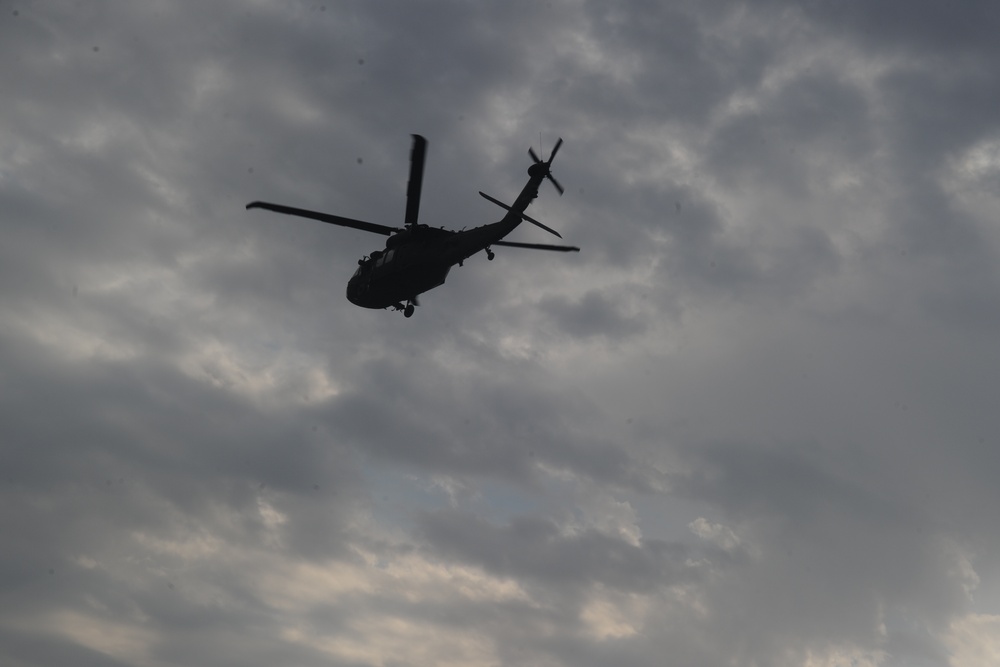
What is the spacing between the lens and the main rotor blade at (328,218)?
129 ft

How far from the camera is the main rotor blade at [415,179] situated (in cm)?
3866

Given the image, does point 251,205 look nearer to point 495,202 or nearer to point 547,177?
point 495,202

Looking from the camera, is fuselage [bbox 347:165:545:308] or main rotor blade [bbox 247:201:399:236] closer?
main rotor blade [bbox 247:201:399:236]

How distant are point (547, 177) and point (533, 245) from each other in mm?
3998

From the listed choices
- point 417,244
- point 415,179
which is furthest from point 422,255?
point 415,179

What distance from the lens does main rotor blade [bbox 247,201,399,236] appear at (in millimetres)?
39438

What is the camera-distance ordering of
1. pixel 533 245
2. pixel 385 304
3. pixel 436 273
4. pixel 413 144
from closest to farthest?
pixel 413 144 → pixel 533 245 → pixel 436 273 → pixel 385 304

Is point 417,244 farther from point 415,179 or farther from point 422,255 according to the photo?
point 415,179

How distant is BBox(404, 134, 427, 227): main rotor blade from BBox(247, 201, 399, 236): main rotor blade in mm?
1243

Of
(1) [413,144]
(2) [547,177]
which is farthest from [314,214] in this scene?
(2) [547,177]

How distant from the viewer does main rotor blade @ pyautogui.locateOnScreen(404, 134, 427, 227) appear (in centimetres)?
3866

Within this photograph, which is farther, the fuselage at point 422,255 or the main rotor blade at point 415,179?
the fuselage at point 422,255

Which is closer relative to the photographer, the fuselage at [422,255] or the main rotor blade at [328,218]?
the main rotor blade at [328,218]

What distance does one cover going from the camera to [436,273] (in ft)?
150
